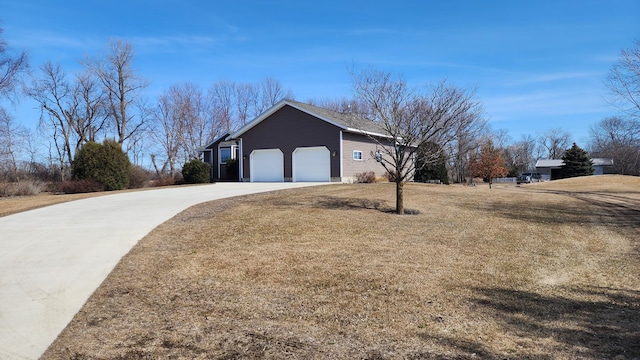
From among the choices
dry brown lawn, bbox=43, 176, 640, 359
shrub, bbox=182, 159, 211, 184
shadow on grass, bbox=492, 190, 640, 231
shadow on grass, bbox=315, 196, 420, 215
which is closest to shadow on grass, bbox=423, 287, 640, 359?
dry brown lawn, bbox=43, 176, 640, 359

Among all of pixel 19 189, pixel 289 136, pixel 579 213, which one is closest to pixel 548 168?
pixel 289 136

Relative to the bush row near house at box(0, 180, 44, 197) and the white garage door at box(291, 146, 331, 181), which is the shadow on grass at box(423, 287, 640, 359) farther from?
the bush row near house at box(0, 180, 44, 197)

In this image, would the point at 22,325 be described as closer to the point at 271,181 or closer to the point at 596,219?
the point at 596,219

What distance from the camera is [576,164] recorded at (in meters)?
46.0

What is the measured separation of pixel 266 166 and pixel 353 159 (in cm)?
551

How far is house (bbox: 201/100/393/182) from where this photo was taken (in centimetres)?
2208

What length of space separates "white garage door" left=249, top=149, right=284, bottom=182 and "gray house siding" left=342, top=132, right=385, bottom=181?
412 cm

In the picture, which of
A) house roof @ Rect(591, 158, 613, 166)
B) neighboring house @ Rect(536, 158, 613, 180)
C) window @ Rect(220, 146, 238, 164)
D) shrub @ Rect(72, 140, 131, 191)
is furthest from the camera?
neighboring house @ Rect(536, 158, 613, 180)

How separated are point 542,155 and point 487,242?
3345 inches

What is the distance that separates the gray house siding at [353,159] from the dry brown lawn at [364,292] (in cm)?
1212

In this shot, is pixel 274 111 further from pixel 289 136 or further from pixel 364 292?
pixel 364 292

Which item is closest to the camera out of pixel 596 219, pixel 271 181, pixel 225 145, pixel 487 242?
pixel 487 242

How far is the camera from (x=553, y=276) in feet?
20.0

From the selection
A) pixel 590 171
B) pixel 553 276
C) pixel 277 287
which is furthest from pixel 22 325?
pixel 590 171
